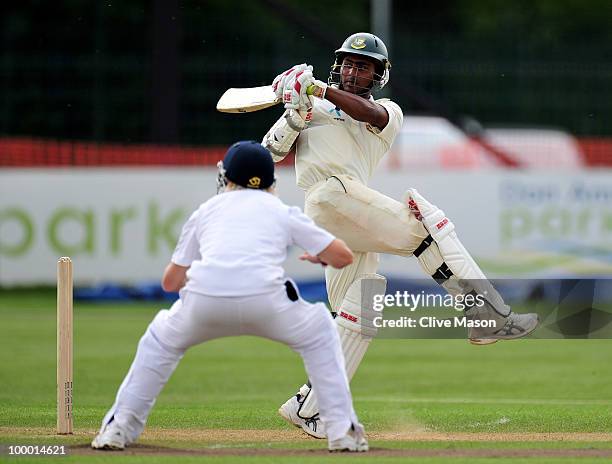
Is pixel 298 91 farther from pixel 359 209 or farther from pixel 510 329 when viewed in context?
pixel 510 329

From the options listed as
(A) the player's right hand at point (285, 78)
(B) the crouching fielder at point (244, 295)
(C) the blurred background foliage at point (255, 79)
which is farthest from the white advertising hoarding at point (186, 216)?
(B) the crouching fielder at point (244, 295)

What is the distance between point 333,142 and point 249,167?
1450 mm

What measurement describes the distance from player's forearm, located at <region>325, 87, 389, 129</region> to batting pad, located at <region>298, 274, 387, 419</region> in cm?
98

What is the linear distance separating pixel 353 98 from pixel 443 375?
5.65 meters

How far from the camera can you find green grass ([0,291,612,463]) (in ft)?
31.2

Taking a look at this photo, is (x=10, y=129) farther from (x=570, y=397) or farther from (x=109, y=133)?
(x=570, y=397)

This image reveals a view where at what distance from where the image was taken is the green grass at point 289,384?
9.51 m

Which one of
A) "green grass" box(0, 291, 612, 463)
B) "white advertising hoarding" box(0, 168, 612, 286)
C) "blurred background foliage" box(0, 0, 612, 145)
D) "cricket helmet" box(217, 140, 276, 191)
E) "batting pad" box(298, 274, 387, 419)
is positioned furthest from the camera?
"blurred background foliage" box(0, 0, 612, 145)

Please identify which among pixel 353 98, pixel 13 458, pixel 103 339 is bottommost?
pixel 103 339

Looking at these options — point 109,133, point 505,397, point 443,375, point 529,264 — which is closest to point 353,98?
point 505,397

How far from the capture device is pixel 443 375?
13703 millimetres

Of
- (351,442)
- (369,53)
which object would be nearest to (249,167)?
(351,442)

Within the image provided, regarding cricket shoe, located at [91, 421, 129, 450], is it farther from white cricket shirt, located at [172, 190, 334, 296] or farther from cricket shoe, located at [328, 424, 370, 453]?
cricket shoe, located at [328, 424, 370, 453]

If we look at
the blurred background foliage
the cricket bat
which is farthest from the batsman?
the blurred background foliage
